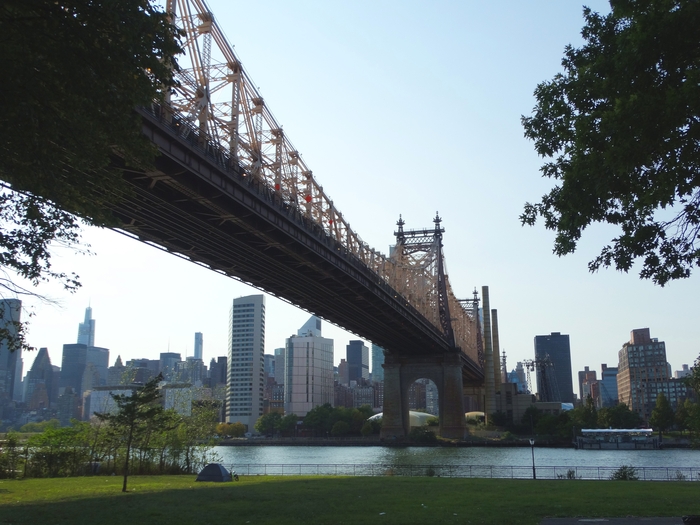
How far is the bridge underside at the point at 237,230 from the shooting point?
29281 mm

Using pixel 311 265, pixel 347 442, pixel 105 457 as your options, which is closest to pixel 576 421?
pixel 347 442

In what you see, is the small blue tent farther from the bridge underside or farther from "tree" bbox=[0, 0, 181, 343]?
"tree" bbox=[0, 0, 181, 343]

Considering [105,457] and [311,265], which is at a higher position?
[311,265]

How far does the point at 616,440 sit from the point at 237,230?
68.0 metres

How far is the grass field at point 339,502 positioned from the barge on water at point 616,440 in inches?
2487

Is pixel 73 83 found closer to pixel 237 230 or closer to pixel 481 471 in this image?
pixel 237 230

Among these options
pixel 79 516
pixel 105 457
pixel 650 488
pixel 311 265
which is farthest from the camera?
pixel 311 265

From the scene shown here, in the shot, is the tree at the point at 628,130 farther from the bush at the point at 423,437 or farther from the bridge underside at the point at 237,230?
the bush at the point at 423,437

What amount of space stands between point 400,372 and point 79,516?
83.6 meters

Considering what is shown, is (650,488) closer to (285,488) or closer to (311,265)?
(285,488)

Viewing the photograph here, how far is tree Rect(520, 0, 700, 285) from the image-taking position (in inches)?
423

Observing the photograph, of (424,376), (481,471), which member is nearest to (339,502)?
(481,471)

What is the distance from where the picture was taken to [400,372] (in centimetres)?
9969

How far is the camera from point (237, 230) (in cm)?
3859
